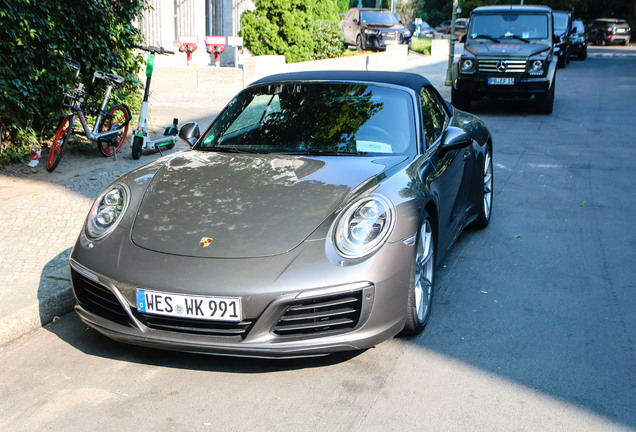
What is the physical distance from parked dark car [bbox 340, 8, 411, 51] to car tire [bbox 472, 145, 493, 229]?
23559mm

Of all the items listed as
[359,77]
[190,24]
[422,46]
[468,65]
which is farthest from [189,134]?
[422,46]

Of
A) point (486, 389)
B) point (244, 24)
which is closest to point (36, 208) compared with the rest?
point (486, 389)

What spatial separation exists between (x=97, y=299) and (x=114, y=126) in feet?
18.7

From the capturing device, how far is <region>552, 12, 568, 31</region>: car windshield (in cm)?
2750

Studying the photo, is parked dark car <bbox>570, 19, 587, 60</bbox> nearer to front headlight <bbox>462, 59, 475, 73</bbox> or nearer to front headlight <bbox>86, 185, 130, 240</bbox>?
front headlight <bbox>462, 59, 475, 73</bbox>

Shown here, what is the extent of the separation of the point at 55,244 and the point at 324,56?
16790 mm

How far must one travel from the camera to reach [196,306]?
3.43 meters

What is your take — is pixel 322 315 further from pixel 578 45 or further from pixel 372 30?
pixel 578 45

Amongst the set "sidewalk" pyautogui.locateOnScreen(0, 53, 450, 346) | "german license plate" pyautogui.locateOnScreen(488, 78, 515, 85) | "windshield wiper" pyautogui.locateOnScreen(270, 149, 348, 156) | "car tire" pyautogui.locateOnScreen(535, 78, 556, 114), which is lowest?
A: "sidewalk" pyautogui.locateOnScreen(0, 53, 450, 346)

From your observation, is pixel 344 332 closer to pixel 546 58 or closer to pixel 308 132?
pixel 308 132

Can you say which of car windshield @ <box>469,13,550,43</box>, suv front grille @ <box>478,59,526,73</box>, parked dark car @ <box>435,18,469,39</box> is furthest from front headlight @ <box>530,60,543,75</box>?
parked dark car @ <box>435,18,469,39</box>

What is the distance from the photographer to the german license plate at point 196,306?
3406 mm

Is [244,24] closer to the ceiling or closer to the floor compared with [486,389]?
closer to the ceiling

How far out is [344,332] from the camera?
3.54 meters
